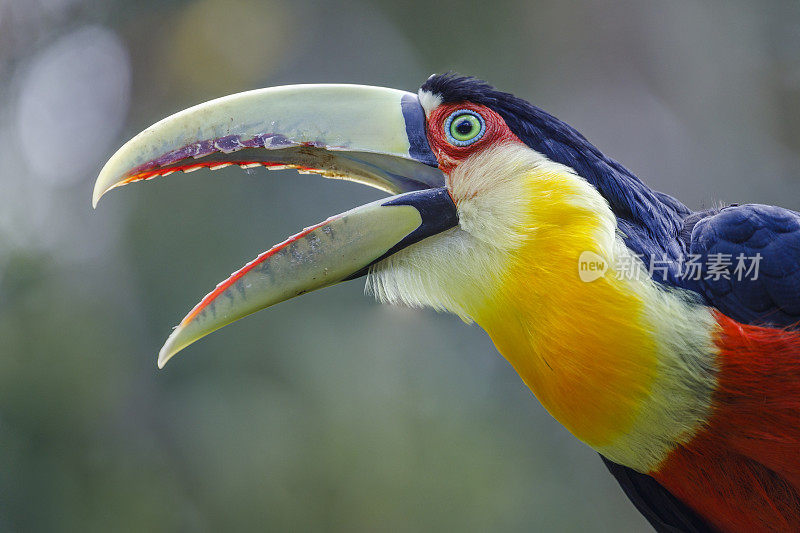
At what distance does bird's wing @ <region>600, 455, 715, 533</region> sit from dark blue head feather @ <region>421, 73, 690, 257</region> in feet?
2.36

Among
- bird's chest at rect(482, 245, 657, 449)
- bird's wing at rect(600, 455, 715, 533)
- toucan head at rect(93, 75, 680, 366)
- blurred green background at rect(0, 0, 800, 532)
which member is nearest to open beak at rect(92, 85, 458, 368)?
toucan head at rect(93, 75, 680, 366)

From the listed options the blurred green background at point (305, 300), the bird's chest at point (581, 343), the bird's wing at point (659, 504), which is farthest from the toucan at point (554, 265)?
the blurred green background at point (305, 300)

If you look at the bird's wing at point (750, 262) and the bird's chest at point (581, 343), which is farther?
the bird's wing at point (750, 262)

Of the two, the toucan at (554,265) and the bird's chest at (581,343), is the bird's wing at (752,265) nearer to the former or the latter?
the toucan at (554,265)

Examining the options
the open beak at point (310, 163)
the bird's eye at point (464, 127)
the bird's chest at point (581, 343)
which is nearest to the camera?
the bird's chest at point (581, 343)

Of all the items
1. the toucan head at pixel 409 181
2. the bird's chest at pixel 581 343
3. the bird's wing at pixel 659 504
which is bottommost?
the bird's wing at pixel 659 504

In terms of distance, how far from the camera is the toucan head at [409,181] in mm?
1828

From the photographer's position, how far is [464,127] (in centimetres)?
200

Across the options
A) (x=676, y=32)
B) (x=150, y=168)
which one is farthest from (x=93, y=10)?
(x=150, y=168)

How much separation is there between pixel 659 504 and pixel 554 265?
0.98 meters

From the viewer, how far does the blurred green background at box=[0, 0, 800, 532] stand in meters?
4.96

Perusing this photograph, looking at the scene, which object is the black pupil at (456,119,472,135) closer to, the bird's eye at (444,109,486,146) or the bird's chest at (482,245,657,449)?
the bird's eye at (444,109,486,146)

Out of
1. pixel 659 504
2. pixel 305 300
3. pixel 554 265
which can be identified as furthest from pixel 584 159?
pixel 305 300

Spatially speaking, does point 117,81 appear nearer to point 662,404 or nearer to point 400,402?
point 400,402
